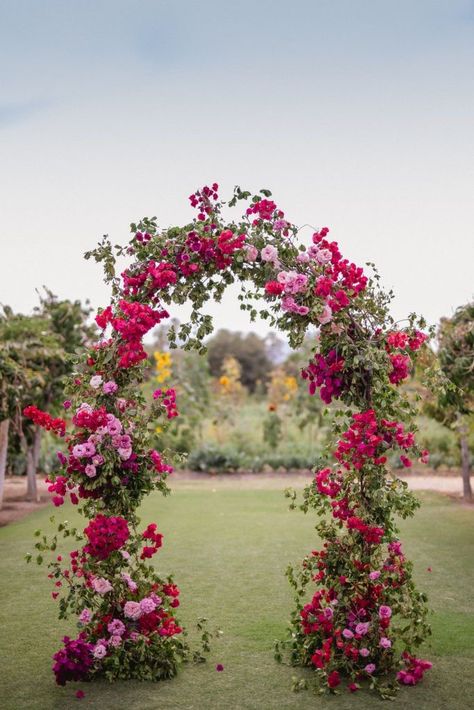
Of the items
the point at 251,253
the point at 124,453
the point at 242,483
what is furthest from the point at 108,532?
the point at 242,483

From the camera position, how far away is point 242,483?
50.7 feet

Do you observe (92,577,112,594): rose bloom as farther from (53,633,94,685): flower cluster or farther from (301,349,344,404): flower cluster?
(301,349,344,404): flower cluster

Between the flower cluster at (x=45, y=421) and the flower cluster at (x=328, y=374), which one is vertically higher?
the flower cluster at (x=328, y=374)

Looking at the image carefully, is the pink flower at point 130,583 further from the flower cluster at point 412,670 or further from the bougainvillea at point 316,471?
the flower cluster at point 412,670

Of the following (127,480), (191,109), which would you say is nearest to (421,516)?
(191,109)

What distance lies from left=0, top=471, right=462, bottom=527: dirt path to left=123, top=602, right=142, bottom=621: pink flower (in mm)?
8110

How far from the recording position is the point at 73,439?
4684 millimetres

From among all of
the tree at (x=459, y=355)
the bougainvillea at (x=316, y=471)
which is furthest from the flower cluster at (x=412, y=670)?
the tree at (x=459, y=355)

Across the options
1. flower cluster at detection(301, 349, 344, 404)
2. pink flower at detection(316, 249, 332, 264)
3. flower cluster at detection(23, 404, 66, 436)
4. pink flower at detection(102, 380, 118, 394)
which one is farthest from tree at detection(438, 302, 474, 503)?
flower cluster at detection(23, 404, 66, 436)

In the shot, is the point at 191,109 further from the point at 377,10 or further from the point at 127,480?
the point at 127,480

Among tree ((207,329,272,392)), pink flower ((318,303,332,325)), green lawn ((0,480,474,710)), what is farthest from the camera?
tree ((207,329,272,392))

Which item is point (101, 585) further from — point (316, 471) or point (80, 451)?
point (316, 471)

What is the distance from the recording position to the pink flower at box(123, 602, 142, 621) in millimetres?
4602

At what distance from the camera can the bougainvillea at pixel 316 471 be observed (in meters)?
4.57
